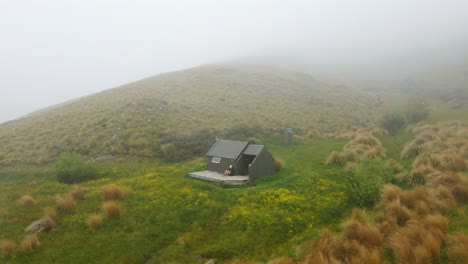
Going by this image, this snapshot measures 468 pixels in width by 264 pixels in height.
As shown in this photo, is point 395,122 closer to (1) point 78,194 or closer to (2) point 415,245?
(2) point 415,245

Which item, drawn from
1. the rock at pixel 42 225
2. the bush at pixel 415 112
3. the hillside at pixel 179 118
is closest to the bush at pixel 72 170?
the hillside at pixel 179 118

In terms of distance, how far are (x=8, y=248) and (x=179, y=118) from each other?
29.9 meters

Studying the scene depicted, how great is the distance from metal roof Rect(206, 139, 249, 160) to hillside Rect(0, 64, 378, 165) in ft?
24.1

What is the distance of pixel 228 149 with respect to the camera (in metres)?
23.5

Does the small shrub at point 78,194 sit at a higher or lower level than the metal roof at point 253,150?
higher

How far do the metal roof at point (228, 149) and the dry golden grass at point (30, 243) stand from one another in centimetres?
1285

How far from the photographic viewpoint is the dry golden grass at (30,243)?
1205 centimetres

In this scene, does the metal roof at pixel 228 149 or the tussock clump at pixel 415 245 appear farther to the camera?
the metal roof at pixel 228 149

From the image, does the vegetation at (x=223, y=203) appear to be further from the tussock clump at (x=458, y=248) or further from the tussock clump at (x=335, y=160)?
the tussock clump at (x=335, y=160)

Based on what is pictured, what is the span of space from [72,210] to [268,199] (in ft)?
34.1

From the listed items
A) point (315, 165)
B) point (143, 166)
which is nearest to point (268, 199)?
point (315, 165)

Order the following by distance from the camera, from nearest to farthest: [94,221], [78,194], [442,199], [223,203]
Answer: [442,199]
[94,221]
[223,203]
[78,194]

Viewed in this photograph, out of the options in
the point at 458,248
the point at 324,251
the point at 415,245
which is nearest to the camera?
the point at 458,248

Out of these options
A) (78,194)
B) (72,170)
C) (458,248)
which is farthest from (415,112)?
(78,194)
